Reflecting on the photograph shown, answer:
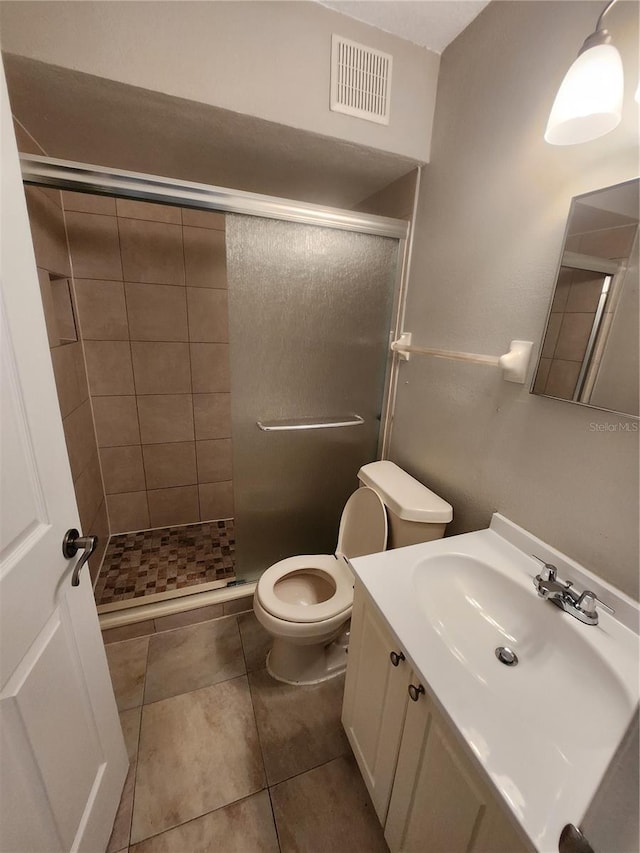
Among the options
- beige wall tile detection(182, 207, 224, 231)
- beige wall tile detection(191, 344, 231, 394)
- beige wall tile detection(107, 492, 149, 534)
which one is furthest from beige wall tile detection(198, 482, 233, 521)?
beige wall tile detection(182, 207, 224, 231)

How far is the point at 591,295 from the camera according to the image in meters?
0.80

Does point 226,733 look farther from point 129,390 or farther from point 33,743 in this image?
point 129,390

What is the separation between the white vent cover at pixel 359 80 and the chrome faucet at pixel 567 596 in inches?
61.3

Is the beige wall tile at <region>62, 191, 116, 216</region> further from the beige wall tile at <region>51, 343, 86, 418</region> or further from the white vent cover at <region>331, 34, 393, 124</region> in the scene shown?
the white vent cover at <region>331, 34, 393, 124</region>

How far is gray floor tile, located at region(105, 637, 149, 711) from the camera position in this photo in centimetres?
134

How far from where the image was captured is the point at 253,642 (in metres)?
1.58

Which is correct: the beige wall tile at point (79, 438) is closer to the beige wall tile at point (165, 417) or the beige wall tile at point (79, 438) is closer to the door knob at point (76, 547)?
the beige wall tile at point (165, 417)

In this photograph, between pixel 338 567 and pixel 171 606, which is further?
pixel 171 606

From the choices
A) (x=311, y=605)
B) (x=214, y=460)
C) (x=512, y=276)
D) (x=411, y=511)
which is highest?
(x=512, y=276)

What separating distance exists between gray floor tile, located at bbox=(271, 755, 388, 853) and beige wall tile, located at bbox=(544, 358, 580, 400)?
1.39 metres

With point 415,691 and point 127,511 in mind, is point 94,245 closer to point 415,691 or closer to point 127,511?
point 127,511

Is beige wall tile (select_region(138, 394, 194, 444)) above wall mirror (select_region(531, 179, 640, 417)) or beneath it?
beneath

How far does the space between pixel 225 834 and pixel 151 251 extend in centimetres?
251

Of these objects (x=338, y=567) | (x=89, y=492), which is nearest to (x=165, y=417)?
(x=89, y=492)
